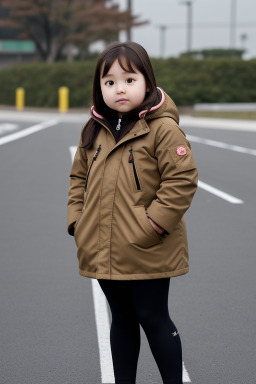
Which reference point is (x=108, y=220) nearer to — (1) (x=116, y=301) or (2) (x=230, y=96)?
(1) (x=116, y=301)

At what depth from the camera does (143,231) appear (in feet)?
9.73

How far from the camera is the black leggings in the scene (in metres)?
3.06

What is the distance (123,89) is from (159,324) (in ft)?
3.30

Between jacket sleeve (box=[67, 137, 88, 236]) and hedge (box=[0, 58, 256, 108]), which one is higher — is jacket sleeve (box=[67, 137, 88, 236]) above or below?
above

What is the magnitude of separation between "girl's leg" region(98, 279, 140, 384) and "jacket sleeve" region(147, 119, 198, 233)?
1.31ft

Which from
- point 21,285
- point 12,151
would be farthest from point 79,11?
point 21,285

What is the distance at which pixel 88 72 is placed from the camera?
36969 mm

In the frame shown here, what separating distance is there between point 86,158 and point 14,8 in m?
47.4

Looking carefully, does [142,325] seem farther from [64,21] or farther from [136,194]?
[64,21]

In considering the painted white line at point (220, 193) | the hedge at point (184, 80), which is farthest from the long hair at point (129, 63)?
the hedge at point (184, 80)

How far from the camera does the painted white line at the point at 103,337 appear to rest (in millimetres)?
3926

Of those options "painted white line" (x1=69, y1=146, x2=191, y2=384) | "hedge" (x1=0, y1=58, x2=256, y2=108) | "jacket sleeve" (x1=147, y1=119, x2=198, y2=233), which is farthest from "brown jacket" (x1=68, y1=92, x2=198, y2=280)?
"hedge" (x1=0, y1=58, x2=256, y2=108)

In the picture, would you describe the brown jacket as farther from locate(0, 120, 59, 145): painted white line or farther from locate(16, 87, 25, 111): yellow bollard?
locate(16, 87, 25, 111): yellow bollard

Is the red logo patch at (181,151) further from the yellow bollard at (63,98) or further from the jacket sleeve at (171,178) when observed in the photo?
the yellow bollard at (63,98)
